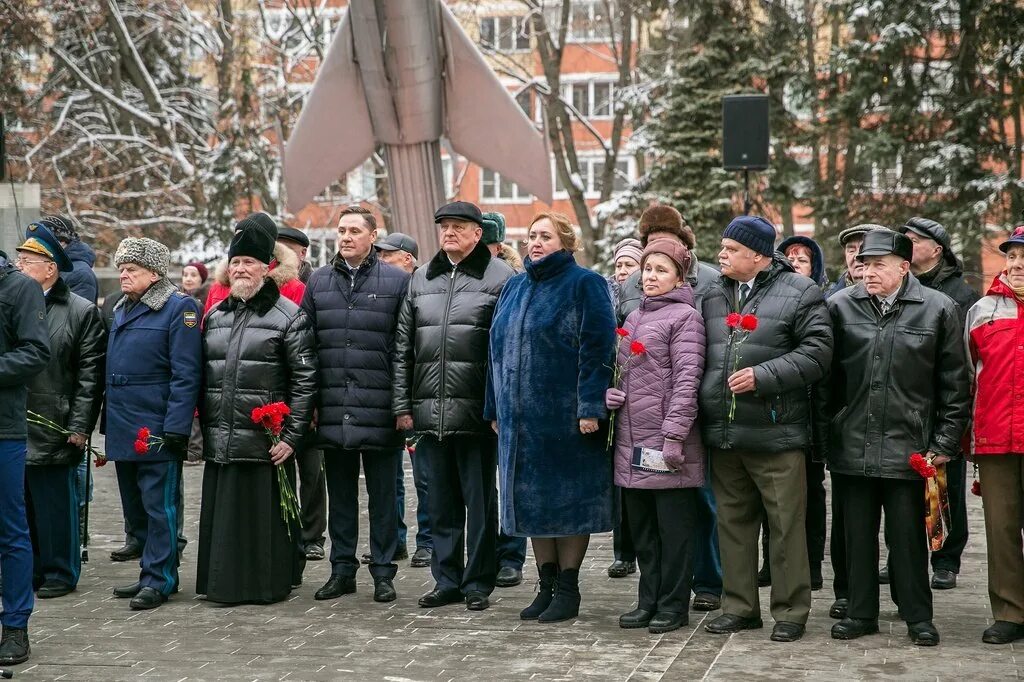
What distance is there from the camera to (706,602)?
7309 millimetres

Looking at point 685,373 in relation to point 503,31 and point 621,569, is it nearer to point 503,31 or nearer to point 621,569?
point 621,569

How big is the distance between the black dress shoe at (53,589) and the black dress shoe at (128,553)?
99cm

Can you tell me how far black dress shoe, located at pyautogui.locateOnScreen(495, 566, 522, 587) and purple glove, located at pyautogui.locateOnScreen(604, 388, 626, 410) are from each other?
1645mm

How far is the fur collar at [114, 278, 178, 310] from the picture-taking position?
7779 millimetres

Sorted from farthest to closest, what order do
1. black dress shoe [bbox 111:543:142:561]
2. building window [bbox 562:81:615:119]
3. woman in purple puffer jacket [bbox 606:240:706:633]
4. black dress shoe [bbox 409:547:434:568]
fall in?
building window [bbox 562:81:615:119] → black dress shoe [bbox 111:543:142:561] → black dress shoe [bbox 409:547:434:568] → woman in purple puffer jacket [bbox 606:240:706:633]

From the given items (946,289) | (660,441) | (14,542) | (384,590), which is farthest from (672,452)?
(14,542)

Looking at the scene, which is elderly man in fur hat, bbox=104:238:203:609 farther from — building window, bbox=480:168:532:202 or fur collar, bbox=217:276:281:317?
building window, bbox=480:168:532:202

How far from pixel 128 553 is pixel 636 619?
375 centimetres

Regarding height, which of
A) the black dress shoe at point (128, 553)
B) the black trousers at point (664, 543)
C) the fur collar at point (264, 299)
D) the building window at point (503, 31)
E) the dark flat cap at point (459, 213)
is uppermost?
the building window at point (503, 31)

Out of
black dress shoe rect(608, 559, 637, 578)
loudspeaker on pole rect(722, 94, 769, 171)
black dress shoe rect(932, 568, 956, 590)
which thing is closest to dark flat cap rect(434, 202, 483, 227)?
black dress shoe rect(608, 559, 637, 578)

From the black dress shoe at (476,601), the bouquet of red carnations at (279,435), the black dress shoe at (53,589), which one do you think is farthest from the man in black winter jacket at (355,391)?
the black dress shoe at (53,589)

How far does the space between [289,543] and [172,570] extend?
686 millimetres

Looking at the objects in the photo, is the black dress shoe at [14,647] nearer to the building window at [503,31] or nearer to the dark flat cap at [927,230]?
the dark flat cap at [927,230]

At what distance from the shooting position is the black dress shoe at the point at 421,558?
870cm
